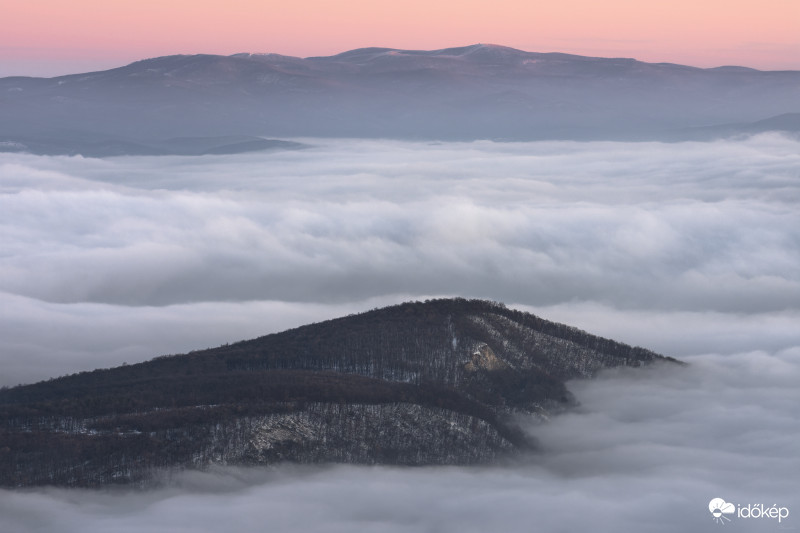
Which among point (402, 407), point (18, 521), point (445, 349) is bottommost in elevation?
point (18, 521)

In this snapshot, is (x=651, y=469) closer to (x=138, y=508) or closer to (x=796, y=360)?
(x=138, y=508)

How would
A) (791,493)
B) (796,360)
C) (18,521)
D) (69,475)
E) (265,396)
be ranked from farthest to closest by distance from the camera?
(796,360) → (265,396) → (791,493) → (69,475) → (18,521)

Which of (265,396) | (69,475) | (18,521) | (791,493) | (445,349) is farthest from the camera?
(445,349)

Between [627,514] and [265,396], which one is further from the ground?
[265,396]

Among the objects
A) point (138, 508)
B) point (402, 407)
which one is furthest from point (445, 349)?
point (138, 508)

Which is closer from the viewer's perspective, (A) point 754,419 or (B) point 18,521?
(B) point 18,521

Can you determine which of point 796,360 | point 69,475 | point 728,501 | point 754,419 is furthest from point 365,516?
point 796,360
